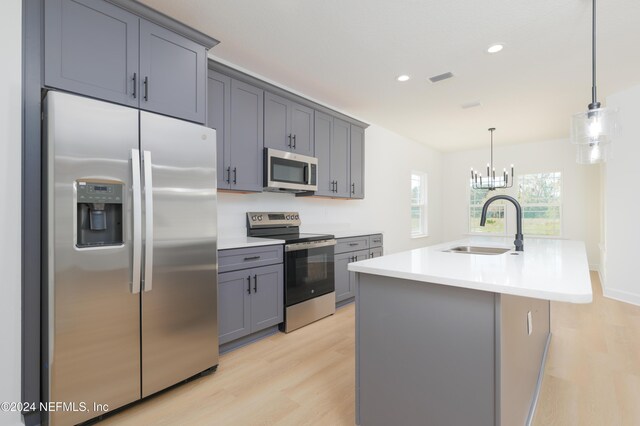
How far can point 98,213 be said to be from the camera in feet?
5.59

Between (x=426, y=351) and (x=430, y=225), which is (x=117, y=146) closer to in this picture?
(x=426, y=351)

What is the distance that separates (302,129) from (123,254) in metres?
2.30

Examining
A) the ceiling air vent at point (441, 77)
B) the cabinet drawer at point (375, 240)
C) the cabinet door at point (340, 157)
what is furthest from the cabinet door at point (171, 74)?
the cabinet drawer at point (375, 240)

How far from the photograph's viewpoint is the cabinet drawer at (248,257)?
243 cm

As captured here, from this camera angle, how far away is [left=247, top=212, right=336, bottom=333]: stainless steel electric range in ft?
9.71

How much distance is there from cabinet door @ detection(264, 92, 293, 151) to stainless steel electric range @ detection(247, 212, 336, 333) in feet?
2.51

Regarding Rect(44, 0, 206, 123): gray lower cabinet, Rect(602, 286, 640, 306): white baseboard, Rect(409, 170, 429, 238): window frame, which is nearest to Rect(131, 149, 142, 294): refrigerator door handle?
Rect(44, 0, 206, 123): gray lower cabinet

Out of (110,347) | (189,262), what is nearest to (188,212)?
(189,262)

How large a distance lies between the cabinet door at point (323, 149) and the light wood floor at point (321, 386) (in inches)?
67.0

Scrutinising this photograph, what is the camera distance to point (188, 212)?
2.02 meters

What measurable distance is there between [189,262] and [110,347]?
612 millimetres

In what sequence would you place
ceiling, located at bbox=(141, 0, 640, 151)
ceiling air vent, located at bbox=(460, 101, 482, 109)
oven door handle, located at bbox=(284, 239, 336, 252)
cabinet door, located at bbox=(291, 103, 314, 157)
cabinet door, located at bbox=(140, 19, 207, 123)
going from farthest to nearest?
ceiling air vent, located at bbox=(460, 101, 482, 109)
cabinet door, located at bbox=(291, 103, 314, 157)
oven door handle, located at bbox=(284, 239, 336, 252)
ceiling, located at bbox=(141, 0, 640, 151)
cabinet door, located at bbox=(140, 19, 207, 123)

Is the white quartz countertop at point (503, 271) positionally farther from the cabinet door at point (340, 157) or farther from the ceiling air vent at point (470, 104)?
the ceiling air vent at point (470, 104)

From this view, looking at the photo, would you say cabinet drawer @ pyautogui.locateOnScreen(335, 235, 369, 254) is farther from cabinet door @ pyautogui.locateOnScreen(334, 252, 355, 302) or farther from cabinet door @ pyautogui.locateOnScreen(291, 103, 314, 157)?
cabinet door @ pyautogui.locateOnScreen(291, 103, 314, 157)
